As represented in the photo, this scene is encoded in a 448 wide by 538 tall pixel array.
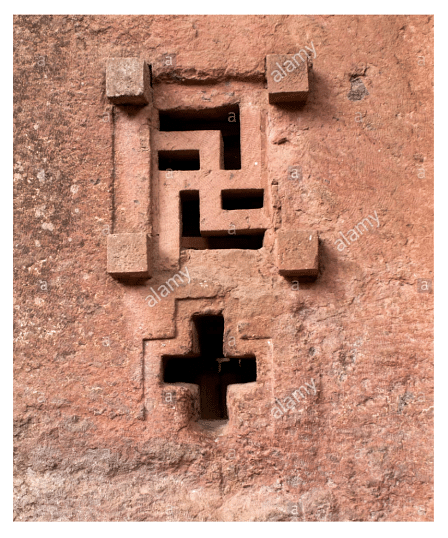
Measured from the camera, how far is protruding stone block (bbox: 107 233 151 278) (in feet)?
9.66

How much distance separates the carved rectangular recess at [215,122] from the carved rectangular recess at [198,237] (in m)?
0.42

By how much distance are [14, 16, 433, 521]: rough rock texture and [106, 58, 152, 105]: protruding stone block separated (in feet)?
0.34

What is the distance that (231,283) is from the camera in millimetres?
3027

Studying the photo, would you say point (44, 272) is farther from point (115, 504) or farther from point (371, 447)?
point (371, 447)

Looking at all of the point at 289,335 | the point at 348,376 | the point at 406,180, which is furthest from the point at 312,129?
the point at 348,376

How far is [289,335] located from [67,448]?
1483 millimetres

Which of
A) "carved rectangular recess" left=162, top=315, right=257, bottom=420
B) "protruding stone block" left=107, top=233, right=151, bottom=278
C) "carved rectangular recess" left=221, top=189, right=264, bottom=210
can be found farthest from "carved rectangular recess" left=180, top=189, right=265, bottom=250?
"carved rectangular recess" left=162, top=315, right=257, bottom=420

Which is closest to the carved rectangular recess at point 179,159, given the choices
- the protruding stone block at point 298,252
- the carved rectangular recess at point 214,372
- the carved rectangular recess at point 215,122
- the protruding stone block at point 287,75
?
the carved rectangular recess at point 215,122

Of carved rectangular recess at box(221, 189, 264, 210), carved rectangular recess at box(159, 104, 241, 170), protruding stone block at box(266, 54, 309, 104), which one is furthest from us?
carved rectangular recess at box(159, 104, 241, 170)

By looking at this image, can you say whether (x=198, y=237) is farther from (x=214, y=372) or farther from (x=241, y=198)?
(x=214, y=372)

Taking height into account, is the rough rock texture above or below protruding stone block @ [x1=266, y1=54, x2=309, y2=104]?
below

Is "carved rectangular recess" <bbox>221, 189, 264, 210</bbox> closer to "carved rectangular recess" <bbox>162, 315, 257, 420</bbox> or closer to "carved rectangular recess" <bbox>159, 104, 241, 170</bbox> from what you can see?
"carved rectangular recess" <bbox>159, 104, 241, 170</bbox>

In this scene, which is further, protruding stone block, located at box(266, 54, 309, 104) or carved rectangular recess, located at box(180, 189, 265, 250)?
carved rectangular recess, located at box(180, 189, 265, 250)

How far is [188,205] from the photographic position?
3.62m
